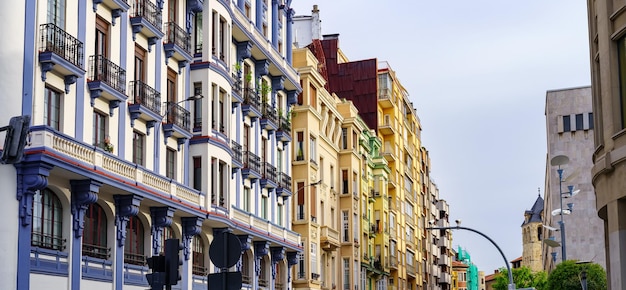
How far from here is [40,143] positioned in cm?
2942

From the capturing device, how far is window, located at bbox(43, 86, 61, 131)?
31344 millimetres

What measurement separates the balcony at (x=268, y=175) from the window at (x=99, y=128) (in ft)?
54.0

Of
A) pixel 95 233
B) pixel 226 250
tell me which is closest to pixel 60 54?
pixel 95 233

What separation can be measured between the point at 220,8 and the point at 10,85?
15.7m

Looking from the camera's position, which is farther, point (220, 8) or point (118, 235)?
point (220, 8)

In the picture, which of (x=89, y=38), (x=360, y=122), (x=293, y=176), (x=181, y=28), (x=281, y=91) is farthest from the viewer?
(x=360, y=122)

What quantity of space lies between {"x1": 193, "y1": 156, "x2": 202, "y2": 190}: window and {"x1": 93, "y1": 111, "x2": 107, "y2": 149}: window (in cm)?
737

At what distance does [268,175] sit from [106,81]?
17991mm

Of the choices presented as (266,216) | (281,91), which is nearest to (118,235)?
(266,216)

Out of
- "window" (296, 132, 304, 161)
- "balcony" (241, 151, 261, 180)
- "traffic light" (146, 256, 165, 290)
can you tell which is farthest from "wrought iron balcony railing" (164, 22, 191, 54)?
"traffic light" (146, 256, 165, 290)

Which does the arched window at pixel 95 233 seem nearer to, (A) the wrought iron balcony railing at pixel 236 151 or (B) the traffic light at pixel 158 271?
(A) the wrought iron balcony railing at pixel 236 151

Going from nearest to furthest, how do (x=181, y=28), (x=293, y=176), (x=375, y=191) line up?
1. (x=181, y=28)
2. (x=293, y=176)
3. (x=375, y=191)

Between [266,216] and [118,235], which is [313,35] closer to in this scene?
[266,216]

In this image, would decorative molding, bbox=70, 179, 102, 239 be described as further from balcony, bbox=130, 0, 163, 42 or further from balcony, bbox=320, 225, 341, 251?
balcony, bbox=320, 225, 341, 251
